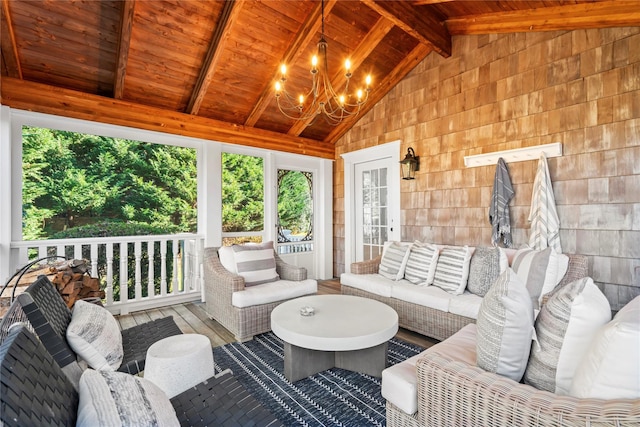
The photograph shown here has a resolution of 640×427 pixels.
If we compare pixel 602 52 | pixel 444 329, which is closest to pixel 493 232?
pixel 444 329

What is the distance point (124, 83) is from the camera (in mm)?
3527

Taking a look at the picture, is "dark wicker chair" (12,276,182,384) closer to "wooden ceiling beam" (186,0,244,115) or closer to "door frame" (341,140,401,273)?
Result: "wooden ceiling beam" (186,0,244,115)

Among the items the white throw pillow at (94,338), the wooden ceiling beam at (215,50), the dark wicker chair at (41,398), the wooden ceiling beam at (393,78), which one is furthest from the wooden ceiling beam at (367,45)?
the dark wicker chair at (41,398)

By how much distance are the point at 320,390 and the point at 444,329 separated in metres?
1.29

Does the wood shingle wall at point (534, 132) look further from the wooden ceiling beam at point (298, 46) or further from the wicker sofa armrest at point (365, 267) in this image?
the wooden ceiling beam at point (298, 46)

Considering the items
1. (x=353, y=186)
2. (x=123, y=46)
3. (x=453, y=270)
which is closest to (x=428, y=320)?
(x=453, y=270)

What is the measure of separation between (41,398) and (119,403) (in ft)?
0.63

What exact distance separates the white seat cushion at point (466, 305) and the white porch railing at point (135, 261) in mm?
3297

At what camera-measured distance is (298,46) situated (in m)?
3.66

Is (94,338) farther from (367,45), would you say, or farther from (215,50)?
(367,45)

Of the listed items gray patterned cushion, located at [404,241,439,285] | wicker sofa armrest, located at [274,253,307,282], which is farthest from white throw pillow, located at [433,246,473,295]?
wicker sofa armrest, located at [274,253,307,282]

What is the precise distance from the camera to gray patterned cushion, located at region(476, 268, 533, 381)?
118cm

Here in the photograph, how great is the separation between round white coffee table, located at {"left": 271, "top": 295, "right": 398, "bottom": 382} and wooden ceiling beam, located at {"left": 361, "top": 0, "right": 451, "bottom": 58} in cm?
298

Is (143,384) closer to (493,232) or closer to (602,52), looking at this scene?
(493,232)
